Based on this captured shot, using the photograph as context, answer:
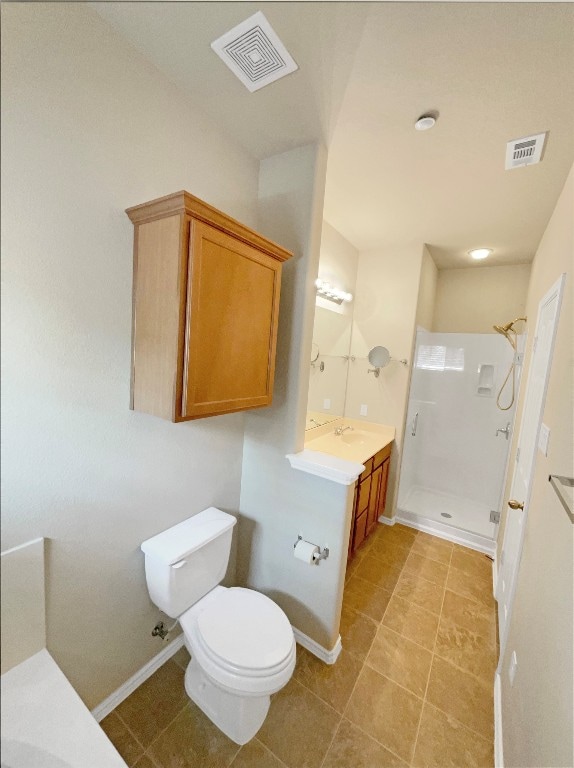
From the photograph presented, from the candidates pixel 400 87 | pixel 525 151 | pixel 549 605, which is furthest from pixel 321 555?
pixel 525 151

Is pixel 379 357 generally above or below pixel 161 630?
above

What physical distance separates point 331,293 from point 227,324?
60.3 inches

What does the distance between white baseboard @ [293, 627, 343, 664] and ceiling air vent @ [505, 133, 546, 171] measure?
8.37 ft

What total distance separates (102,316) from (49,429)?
0.39 m

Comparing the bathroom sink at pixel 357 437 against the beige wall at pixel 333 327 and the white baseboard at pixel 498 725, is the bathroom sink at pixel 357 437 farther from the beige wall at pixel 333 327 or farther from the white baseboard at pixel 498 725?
the white baseboard at pixel 498 725

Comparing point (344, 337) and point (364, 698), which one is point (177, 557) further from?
point (344, 337)

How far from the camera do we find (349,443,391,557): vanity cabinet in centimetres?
204

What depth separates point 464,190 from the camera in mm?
1692

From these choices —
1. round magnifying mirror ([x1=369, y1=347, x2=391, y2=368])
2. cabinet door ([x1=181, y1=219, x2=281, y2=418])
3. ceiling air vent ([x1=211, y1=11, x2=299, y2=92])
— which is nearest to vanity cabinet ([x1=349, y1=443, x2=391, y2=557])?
round magnifying mirror ([x1=369, y1=347, x2=391, y2=368])

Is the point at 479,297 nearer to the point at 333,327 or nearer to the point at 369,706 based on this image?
the point at 333,327

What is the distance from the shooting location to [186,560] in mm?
1232

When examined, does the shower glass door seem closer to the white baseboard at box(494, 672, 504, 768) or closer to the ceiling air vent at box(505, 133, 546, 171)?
the white baseboard at box(494, 672, 504, 768)

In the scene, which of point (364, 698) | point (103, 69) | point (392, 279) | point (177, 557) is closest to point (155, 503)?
point (177, 557)

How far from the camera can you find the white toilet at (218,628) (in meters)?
1.06
